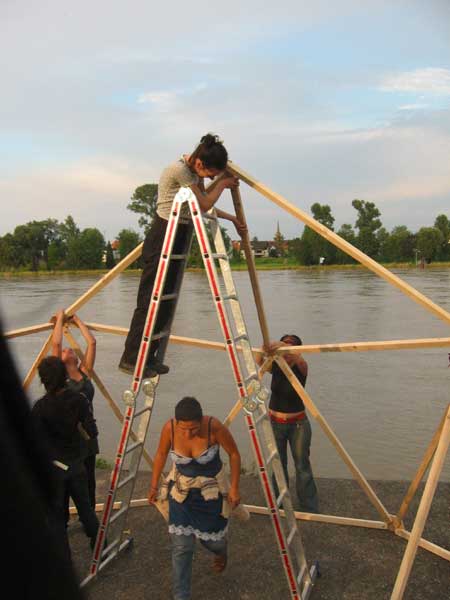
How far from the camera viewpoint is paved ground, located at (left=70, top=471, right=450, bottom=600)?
4145 millimetres

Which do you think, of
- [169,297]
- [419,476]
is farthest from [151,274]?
[419,476]

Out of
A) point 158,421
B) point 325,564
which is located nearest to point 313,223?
point 325,564

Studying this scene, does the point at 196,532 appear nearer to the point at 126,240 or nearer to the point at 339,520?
the point at 339,520

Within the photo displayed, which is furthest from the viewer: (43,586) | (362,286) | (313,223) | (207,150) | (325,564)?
(362,286)

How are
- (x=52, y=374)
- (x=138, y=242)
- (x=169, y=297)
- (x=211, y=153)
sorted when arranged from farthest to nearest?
(x=138, y=242) → (x=169, y=297) → (x=52, y=374) → (x=211, y=153)

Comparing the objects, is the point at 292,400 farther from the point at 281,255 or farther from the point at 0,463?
the point at 281,255

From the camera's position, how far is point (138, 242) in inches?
2184

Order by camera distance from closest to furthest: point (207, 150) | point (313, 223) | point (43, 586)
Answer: point (43, 586) < point (207, 150) < point (313, 223)

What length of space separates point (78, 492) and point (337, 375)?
40.1ft

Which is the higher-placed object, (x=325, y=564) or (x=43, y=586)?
(x=43, y=586)

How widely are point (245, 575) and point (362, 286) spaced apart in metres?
39.7

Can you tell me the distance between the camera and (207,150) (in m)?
3.78

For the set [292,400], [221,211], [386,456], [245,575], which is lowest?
[386,456]

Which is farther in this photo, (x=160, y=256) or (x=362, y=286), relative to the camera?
(x=362, y=286)
